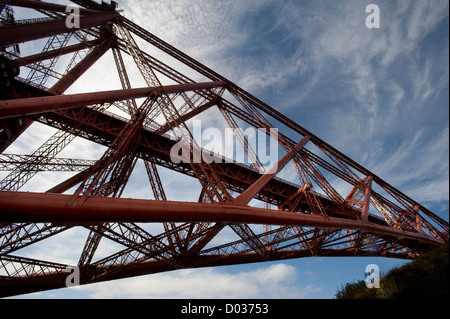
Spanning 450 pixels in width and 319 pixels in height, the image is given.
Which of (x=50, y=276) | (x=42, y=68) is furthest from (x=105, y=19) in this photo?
(x=50, y=276)

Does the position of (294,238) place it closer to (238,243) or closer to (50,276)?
(238,243)

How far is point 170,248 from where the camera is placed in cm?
1276

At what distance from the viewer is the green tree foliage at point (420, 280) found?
281 inches

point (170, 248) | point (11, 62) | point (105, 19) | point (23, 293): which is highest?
point (105, 19)

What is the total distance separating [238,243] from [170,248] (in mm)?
5321

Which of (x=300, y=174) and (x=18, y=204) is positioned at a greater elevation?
(x=300, y=174)

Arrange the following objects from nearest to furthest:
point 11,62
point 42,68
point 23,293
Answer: point 11,62 < point 42,68 < point 23,293

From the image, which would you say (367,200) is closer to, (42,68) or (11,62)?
(42,68)

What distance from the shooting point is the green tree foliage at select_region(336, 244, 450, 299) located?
7137mm

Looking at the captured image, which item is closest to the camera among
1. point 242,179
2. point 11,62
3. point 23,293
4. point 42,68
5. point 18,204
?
point 18,204

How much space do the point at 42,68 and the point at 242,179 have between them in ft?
46.7

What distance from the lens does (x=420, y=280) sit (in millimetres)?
8023

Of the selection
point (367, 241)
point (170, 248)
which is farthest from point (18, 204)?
point (367, 241)

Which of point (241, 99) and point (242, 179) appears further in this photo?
point (242, 179)
